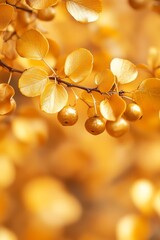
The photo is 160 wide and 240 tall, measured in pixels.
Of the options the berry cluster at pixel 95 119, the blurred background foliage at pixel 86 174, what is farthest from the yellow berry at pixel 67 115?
the blurred background foliage at pixel 86 174

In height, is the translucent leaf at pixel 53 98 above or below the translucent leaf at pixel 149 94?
below

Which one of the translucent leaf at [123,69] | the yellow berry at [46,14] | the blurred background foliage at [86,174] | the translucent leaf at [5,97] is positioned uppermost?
the translucent leaf at [123,69]

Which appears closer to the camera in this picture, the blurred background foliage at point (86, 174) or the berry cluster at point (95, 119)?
the berry cluster at point (95, 119)

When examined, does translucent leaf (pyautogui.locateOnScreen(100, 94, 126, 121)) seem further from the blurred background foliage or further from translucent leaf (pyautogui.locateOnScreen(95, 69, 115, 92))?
the blurred background foliage

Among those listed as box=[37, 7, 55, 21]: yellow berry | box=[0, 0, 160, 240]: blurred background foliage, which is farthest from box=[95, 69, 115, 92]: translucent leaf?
box=[0, 0, 160, 240]: blurred background foliage

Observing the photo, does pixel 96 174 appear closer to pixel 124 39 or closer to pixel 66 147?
pixel 66 147

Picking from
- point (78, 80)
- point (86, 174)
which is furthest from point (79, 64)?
point (86, 174)

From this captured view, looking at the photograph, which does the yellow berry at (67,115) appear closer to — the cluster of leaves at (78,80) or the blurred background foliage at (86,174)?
Result: the cluster of leaves at (78,80)
